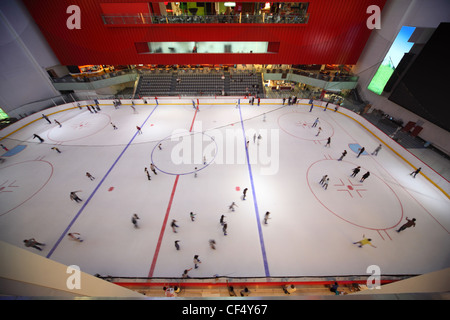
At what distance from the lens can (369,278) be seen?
7.19 meters

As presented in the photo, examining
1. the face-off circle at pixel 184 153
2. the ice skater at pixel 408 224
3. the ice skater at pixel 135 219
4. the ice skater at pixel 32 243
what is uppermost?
the face-off circle at pixel 184 153

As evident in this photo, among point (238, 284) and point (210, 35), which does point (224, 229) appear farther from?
point (210, 35)

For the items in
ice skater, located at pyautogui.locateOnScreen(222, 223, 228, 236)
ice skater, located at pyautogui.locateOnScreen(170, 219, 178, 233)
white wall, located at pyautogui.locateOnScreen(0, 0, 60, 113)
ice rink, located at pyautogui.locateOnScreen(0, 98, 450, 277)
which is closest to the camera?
ice rink, located at pyautogui.locateOnScreen(0, 98, 450, 277)

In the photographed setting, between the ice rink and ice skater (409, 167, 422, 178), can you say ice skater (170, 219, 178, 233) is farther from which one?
ice skater (409, 167, 422, 178)

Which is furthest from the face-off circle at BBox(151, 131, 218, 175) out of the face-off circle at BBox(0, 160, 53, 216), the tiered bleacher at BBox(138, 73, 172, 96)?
the tiered bleacher at BBox(138, 73, 172, 96)

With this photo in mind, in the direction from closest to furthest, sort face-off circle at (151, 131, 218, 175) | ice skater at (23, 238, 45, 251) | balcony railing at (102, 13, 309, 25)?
ice skater at (23, 238, 45, 251)
face-off circle at (151, 131, 218, 175)
balcony railing at (102, 13, 309, 25)

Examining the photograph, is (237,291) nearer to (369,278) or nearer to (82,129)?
(369,278)

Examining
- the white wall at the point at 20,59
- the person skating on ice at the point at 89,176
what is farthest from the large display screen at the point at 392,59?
the white wall at the point at 20,59

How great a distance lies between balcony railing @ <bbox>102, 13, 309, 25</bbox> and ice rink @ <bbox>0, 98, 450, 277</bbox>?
12368mm

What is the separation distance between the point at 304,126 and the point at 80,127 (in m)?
21.2

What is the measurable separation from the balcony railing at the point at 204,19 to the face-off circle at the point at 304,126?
402 inches

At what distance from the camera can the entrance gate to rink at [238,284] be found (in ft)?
23.0

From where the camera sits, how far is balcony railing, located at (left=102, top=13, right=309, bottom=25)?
63.0 feet

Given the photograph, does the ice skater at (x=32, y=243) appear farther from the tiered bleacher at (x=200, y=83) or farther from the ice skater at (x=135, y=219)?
the tiered bleacher at (x=200, y=83)
